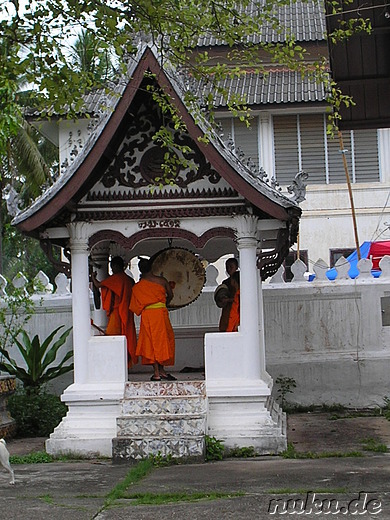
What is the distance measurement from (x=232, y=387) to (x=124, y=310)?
5.89 ft

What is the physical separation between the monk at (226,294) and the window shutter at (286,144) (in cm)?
874

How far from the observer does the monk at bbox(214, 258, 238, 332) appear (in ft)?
35.7

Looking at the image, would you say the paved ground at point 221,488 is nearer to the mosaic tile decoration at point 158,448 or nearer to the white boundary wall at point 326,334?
the mosaic tile decoration at point 158,448

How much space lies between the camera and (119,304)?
10.5m

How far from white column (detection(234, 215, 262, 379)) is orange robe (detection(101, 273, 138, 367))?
5.11ft

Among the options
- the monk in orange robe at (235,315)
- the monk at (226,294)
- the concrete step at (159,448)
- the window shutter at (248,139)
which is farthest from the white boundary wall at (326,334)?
the window shutter at (248,139)

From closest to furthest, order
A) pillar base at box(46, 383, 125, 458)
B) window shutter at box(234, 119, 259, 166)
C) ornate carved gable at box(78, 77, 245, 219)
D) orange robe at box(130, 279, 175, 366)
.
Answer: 1. pillar base at box(46, 383, 125, 458)
2. ornate carved gable at box(78, 77, 245, 219)
3. orange robe at box(130, 279, 175, 366)
4. window shutter at box(234, 119, 259, 166)

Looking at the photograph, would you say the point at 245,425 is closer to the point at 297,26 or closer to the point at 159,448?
the point at 159,448

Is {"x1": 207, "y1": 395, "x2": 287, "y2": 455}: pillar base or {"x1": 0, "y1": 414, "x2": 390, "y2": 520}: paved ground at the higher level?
{"x1": 207, "y1": 395, "x2": 287, "y2": 455}: pillar base

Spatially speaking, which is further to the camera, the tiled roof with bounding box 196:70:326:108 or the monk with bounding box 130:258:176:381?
the tiled roof with bounding box 196:70:326:108

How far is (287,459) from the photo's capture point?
8.87 m

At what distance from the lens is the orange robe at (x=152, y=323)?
10.0m

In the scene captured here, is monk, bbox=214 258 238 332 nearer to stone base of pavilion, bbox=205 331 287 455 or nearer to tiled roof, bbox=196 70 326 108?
stone base of pavilion, bbox=205 331 287 455

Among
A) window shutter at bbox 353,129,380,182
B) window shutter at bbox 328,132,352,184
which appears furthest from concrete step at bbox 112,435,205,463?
window shutter at bbox 353,129,380,182
